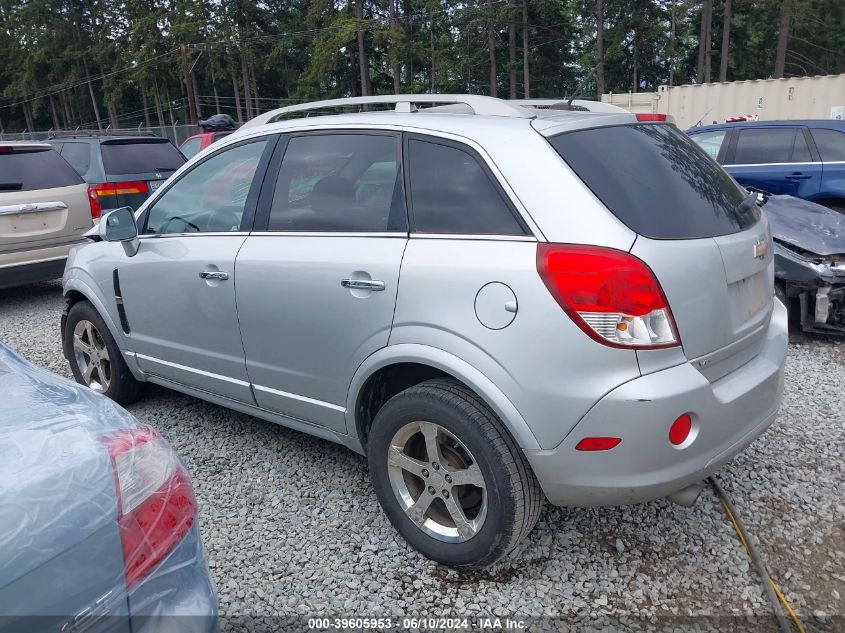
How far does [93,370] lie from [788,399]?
15.0ft

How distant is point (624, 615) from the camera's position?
7.77ft

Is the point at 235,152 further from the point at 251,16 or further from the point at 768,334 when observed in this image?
the point at 251,16

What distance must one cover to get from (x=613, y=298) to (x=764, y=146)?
7240 millimetres

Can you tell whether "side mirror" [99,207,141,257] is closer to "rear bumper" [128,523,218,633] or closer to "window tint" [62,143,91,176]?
"rear bumper" [128,523,218,633]

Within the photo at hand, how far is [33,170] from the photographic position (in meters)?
7.07

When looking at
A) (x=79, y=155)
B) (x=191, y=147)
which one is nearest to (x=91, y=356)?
(x=79, y=155)

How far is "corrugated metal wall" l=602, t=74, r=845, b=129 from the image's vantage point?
53.5 feet

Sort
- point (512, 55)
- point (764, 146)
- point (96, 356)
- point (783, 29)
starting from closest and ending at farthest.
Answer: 1. point (96, 356)
2. point (764, 146)
3. point (783, 29)
4. point (512, 55)

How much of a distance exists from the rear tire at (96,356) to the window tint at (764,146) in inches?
293

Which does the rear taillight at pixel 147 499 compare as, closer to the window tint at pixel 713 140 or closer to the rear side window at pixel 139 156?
the rear side window at pixel 139 156

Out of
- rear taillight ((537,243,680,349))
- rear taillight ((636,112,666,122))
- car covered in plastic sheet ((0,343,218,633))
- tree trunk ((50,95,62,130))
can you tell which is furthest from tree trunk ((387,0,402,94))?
tree trunk ((50,95,62,130))

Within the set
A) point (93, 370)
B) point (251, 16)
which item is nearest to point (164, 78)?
point (251, 16)

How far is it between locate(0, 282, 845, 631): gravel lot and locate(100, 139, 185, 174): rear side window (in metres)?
5.97

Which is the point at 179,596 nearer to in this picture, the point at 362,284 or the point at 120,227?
the point at 362,284
